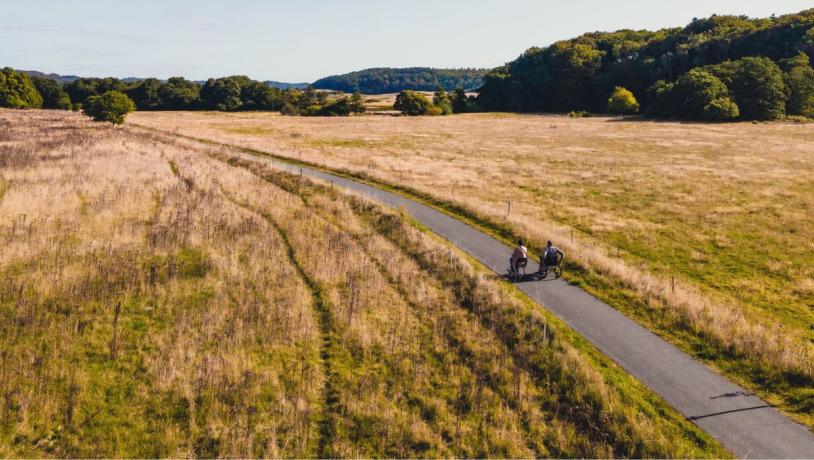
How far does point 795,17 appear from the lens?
111m

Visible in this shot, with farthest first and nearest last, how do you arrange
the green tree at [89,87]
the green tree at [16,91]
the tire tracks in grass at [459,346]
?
1. the green tree at [89,87]
2. the green tree at [16,91]
3. the tire tracks in grass at [459,346]

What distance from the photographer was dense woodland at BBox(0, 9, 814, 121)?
3632 inches

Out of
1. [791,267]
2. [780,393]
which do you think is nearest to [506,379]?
[780,393]

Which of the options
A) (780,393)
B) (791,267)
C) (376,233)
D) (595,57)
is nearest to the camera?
(780,393)

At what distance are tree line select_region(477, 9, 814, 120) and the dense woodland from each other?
251 mm

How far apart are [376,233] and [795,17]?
453ft

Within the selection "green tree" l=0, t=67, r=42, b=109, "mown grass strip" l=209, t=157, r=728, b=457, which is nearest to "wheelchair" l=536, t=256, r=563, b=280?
"mown grass strip" l=209, t=157, r=728, b=457

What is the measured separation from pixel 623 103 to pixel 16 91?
142 meters

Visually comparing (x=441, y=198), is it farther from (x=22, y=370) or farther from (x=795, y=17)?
(x=795, y=17)

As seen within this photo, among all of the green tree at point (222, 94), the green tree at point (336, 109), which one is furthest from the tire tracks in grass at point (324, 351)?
the green tree at point (222, 94)

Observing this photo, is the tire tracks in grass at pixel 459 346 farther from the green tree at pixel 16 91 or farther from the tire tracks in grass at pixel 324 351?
the green tree at pixel 16 91

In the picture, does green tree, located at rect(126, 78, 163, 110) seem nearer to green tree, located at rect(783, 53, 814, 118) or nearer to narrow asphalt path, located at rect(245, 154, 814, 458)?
narrow asphalt path, located at rect(245, 154, 814, 458)

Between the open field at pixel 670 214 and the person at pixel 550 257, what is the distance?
4.19 feet

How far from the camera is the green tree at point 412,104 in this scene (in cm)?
12081
